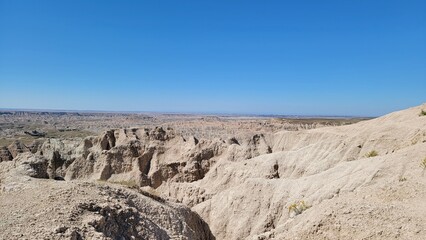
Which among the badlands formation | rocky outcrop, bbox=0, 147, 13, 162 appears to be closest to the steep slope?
the badlands formation

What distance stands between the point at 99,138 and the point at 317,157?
36253mm

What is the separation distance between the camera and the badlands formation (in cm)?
1151

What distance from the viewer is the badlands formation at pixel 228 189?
37.8 ft

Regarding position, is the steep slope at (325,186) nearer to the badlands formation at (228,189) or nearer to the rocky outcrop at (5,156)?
the badlands formation at (228,189)

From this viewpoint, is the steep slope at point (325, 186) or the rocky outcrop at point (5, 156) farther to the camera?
the rocky outcrop at point (5, 156)

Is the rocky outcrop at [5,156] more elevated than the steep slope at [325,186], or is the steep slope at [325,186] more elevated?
the steep slope at [325,186]

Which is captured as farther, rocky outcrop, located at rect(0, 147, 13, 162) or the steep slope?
rocky outcrop, located at rect(0, 147, 13, 162)

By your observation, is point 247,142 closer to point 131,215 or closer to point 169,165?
point 169,165

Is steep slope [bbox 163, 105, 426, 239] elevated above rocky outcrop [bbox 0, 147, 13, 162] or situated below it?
above

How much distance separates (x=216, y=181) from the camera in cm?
4038

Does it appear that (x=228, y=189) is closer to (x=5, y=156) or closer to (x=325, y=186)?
(x=325, y=186)

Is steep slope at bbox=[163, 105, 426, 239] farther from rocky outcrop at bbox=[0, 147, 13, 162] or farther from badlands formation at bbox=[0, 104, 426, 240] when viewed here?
rocky outcrop at bbox=[0, 147, 13, 162]

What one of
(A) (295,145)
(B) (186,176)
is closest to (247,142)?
(A) (295,145)

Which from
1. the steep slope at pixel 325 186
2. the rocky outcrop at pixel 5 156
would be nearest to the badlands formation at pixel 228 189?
the steep slope at pixel 325 186
